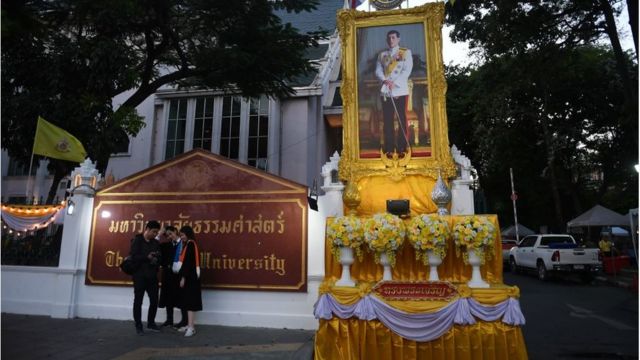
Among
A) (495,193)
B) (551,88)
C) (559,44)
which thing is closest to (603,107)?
(551,88)

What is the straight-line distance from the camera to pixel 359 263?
5645mm

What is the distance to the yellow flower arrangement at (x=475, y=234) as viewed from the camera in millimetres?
5023

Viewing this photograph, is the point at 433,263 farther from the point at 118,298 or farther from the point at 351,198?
the point at 118,298

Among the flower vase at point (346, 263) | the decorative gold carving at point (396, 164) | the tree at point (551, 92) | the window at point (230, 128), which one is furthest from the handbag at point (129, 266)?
the tree at point (551, 92)

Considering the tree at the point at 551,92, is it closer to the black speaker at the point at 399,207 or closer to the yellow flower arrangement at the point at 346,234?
the black speaker at the point at 399,207

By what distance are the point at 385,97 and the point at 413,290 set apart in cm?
366

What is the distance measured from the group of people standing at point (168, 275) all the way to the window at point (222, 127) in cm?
941

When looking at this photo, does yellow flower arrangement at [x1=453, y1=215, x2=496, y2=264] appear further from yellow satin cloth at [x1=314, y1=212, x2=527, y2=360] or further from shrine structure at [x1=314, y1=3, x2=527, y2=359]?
yellow satin cloth at [x1=314, y1=212, x2=527, y2=360]

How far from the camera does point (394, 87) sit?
742cm

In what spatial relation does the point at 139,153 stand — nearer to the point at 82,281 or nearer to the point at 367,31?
the point at 82,281

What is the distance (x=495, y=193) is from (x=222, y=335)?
2857cm

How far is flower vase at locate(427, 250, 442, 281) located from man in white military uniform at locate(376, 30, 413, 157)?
2.40 m

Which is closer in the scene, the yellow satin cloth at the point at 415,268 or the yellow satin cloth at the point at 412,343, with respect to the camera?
the yellow satin cloth at the point at 412,343

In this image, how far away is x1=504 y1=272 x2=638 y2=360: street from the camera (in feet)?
19.5
